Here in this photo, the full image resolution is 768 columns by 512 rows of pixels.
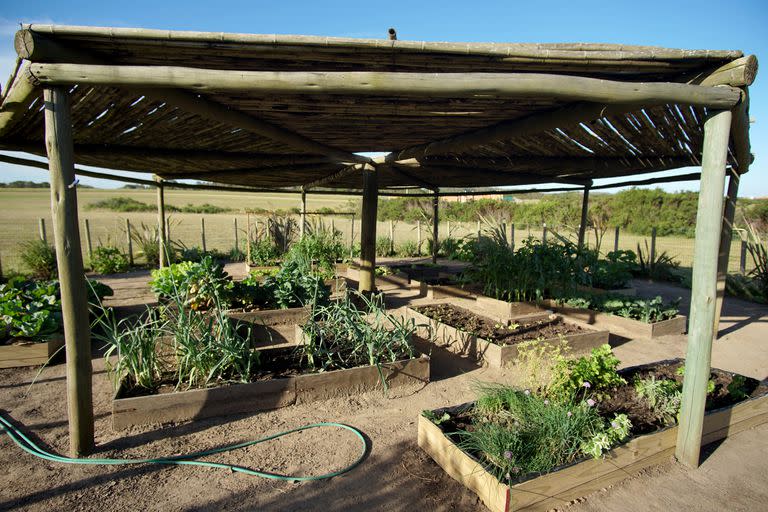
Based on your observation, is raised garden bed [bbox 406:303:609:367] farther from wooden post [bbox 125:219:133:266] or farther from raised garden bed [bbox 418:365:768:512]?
wooden post [bbox 125:219:133:266]

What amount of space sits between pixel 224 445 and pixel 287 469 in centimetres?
54

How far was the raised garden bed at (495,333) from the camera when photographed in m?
4.60

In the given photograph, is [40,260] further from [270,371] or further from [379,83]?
[379,83]

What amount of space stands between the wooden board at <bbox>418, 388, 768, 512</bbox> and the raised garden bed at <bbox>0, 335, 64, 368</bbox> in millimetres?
3958

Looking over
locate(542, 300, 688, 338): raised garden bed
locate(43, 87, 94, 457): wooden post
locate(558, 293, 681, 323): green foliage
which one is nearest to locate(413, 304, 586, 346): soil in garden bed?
locate(542, 300, 688, 338): raised garden bed

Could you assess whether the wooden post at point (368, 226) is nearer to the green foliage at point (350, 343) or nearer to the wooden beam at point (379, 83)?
the green foliage at point (350, 343)

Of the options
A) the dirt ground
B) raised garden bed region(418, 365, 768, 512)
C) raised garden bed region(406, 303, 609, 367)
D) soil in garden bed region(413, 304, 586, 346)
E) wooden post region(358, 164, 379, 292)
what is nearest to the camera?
raised garden bed region(418, 365, 768, 512)

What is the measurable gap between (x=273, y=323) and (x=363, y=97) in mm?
3077

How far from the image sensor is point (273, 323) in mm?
5352

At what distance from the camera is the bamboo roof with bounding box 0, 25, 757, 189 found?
246 centimetres

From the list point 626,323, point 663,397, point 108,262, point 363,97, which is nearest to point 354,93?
point 363,97

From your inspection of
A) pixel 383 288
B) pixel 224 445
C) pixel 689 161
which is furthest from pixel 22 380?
pixel 689 161

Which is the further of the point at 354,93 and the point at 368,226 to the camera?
the point at 368,226

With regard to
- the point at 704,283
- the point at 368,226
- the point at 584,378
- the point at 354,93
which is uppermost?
the point at 354,93
